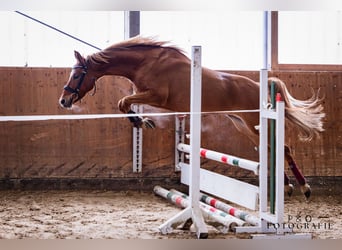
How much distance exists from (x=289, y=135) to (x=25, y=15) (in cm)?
202

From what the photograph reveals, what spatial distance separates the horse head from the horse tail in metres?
1.20

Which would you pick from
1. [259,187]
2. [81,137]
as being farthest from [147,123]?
[259,187]

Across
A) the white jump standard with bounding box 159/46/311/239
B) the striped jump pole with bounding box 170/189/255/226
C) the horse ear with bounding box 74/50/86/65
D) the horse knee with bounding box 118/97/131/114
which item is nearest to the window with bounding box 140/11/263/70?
the horse ear with bounding box 74/50/86/65

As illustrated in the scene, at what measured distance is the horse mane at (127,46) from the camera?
4.21m

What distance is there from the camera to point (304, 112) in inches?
157

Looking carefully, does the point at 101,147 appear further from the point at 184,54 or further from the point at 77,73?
the point at 184,54

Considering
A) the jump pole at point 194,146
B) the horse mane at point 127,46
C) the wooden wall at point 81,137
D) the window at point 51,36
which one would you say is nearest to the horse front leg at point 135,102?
the wooden wall at point 81,137

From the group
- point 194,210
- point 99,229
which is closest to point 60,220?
point 99,229

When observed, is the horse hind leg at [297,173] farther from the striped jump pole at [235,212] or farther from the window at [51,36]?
the window at [51,36]

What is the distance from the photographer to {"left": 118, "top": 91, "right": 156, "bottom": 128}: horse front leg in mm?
4090

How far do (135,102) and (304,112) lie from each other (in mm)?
1073

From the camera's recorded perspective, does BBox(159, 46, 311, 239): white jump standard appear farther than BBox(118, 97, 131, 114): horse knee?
No

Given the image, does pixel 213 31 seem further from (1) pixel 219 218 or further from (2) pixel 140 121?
(1) pixel 219 218

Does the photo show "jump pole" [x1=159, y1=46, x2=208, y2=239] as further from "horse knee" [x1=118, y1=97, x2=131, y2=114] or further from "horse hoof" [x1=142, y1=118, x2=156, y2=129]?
"horse hoof" [x1=142, y1=118, x2=156, y2=129]
